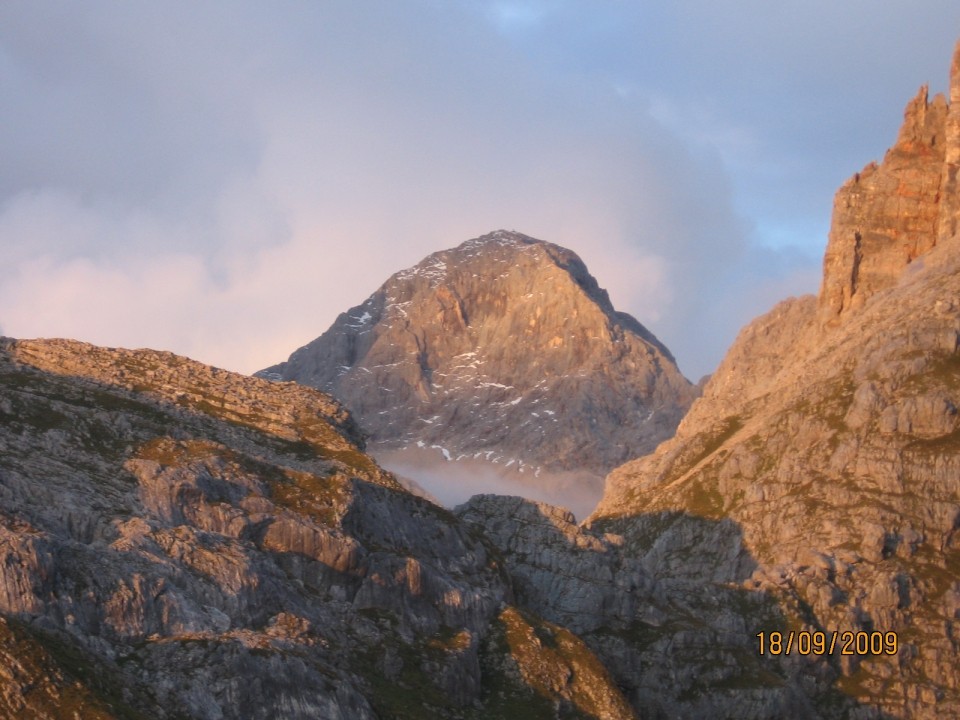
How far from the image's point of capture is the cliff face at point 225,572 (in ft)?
275

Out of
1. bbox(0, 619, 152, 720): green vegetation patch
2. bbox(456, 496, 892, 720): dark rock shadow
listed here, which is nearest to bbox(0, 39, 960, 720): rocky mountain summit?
bbox(0, 619, 152, 720): green vegetation patch

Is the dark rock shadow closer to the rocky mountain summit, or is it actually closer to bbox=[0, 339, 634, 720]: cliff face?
the rocky mountain summit

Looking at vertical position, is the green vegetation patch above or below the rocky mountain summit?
below

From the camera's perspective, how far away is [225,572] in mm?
98562

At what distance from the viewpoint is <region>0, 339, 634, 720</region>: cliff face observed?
83938 mm

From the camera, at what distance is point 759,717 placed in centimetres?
14825

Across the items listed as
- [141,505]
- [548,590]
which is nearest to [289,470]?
[141,505]
